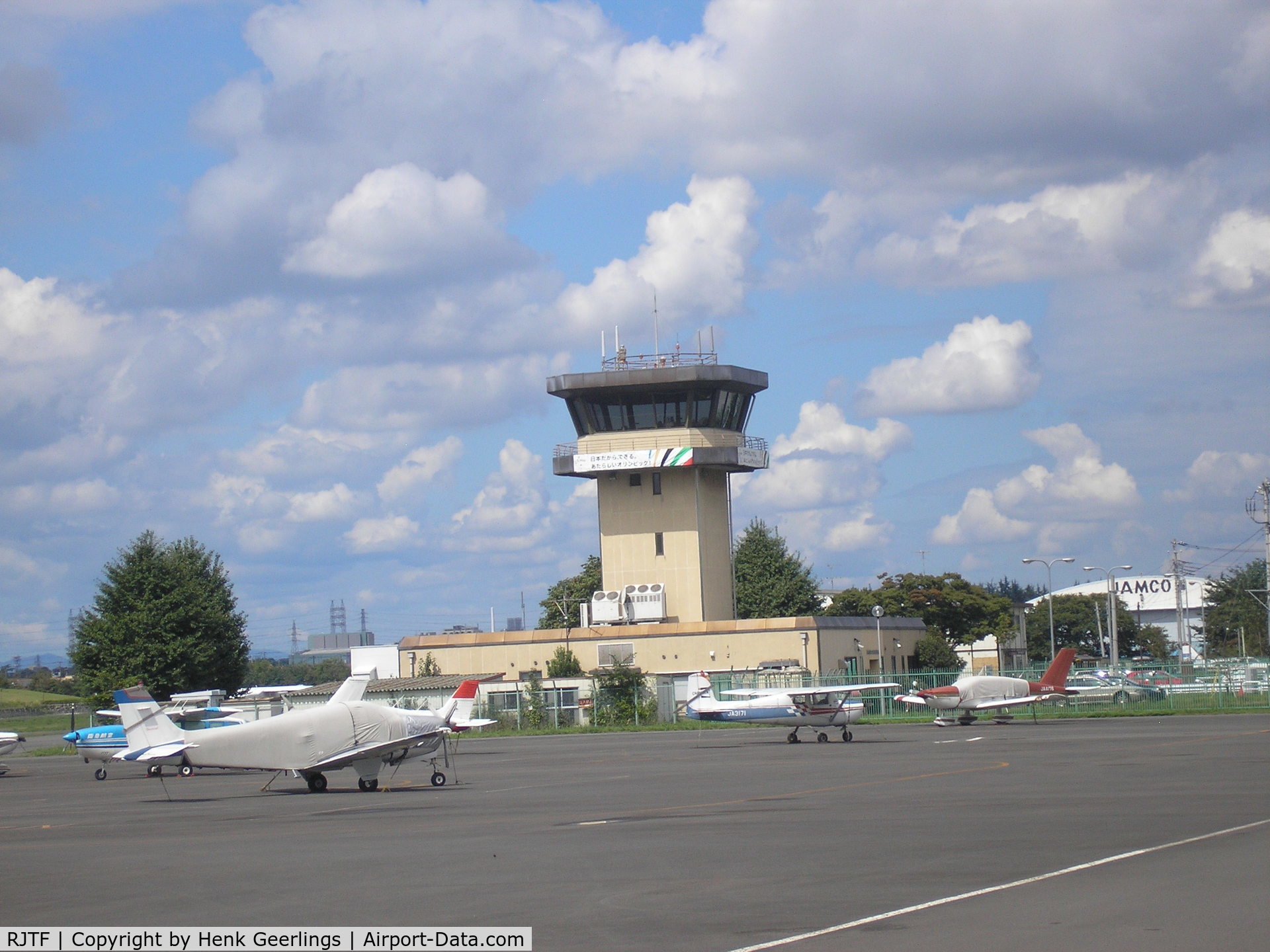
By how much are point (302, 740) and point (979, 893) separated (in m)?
19.8

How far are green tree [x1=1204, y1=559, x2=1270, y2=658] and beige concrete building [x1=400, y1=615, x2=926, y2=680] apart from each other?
67.3m

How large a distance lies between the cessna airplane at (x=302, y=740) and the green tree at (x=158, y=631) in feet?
147

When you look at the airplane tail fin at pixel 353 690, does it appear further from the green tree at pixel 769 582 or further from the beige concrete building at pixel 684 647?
the green tree at pixel 769 582

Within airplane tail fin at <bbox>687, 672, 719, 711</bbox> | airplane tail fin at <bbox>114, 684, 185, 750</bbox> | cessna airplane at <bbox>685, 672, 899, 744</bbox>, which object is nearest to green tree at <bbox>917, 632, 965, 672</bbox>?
airplane tail fin at <bbox>687, 672, 719, 711</bbox>

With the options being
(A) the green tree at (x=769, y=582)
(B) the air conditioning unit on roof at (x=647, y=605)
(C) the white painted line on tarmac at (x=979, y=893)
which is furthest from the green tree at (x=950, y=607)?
(C) the white painted line on tarmac at (x=979, y=893)

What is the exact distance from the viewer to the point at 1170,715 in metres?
57.2

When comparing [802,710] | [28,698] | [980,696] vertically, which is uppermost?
[802,710]

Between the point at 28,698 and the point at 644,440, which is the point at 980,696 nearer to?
the point at 644,440

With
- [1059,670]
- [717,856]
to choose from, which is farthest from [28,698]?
[717,856]

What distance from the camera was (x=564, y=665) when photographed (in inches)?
2933

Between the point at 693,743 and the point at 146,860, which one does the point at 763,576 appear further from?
the point at 146,860

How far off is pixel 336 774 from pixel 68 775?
15090 mm

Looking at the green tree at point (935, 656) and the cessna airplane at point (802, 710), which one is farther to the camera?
the green tree at point (935, 656)

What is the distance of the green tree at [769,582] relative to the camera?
4001 inches
